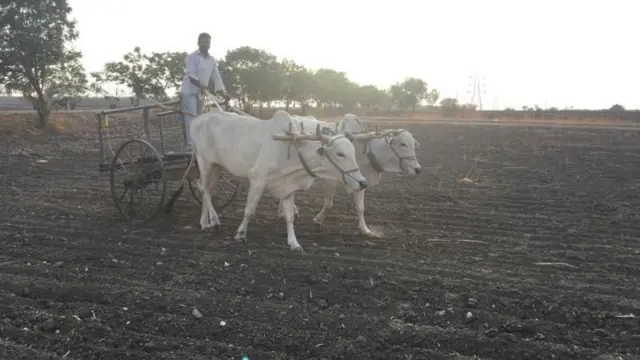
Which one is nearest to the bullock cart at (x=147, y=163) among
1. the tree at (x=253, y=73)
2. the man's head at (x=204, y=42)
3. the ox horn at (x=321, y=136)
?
the man's head at (x=204, y=42)

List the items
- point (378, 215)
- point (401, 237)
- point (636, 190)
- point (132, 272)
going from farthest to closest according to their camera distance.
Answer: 1. point (636, 190)
2. point (378, 215)
3. point (401, 237)
4. point (132, 272)

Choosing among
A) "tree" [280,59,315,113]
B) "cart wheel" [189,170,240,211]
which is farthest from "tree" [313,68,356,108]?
"cart wheel" [189,170,240,211]

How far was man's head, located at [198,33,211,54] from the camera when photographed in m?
8.80

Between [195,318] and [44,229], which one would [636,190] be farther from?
[44,229]

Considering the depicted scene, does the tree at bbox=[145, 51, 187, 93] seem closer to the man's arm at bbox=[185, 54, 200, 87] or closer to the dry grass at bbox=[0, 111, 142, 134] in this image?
the dry grass at bbox=[0, 111, 142, 134]

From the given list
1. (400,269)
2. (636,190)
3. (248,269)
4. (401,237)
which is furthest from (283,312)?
(636,190)

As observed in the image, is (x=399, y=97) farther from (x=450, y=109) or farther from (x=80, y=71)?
(x=80, y=71)

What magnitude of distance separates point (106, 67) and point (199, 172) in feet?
86.3

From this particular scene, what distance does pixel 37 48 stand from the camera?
881 inches

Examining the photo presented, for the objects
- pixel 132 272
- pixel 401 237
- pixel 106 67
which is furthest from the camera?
pixel 106 67

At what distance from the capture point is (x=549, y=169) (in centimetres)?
1531

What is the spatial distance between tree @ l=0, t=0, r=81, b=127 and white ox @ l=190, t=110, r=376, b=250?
18.2 meters

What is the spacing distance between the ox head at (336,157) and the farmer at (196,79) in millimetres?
2298

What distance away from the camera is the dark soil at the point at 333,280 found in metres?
4.32
